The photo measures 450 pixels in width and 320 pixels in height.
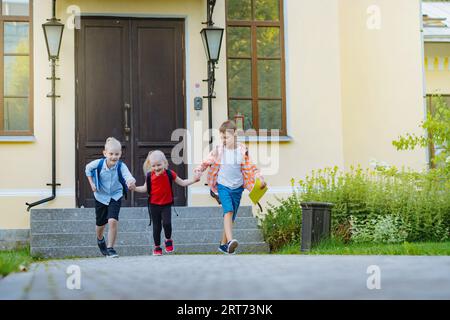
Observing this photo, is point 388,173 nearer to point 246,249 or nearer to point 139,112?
point 246,249

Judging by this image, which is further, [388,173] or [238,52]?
[238,52]

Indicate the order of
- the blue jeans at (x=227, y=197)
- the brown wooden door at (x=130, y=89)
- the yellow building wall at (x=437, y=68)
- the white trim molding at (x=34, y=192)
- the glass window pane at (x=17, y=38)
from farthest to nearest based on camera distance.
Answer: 1. the yellow building wall at (x=437, y=68)
2. the brown wooden door at (x=130, y=89)
3. the glass window pane at (x=17, y=38)
4. the white trim molding at (x=34, y=192)
5. the blue jeans at (x=227, y=197)

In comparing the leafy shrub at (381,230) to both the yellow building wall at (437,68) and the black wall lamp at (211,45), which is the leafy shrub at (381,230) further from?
the yellow building wall at (437,68)

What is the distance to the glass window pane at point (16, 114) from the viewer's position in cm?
1302

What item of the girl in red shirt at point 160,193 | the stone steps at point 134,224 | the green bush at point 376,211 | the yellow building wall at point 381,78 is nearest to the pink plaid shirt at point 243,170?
the girl in red shirt at point 160,193

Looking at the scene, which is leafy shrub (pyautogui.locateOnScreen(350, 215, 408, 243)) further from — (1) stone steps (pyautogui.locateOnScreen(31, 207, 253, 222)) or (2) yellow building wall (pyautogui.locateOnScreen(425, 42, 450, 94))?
(2) yellow building wall (pyautogui.locateOnScreen(425, 42, 450, 94))

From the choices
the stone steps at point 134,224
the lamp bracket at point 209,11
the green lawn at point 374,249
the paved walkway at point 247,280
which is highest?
the lamp bracket at point 209,11

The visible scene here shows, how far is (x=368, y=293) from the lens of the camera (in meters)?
5.16

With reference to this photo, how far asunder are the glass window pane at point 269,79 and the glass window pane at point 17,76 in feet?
12.5

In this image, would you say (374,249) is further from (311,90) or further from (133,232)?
(311,90)

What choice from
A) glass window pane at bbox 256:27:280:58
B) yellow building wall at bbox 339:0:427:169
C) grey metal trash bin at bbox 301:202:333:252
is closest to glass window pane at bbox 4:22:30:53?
glass window pane at bbox 256:27:280:58

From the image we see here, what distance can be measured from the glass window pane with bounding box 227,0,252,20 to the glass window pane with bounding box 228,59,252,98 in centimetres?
74

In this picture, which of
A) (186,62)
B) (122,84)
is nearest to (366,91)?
(186,62)

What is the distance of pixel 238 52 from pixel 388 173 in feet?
10.5
